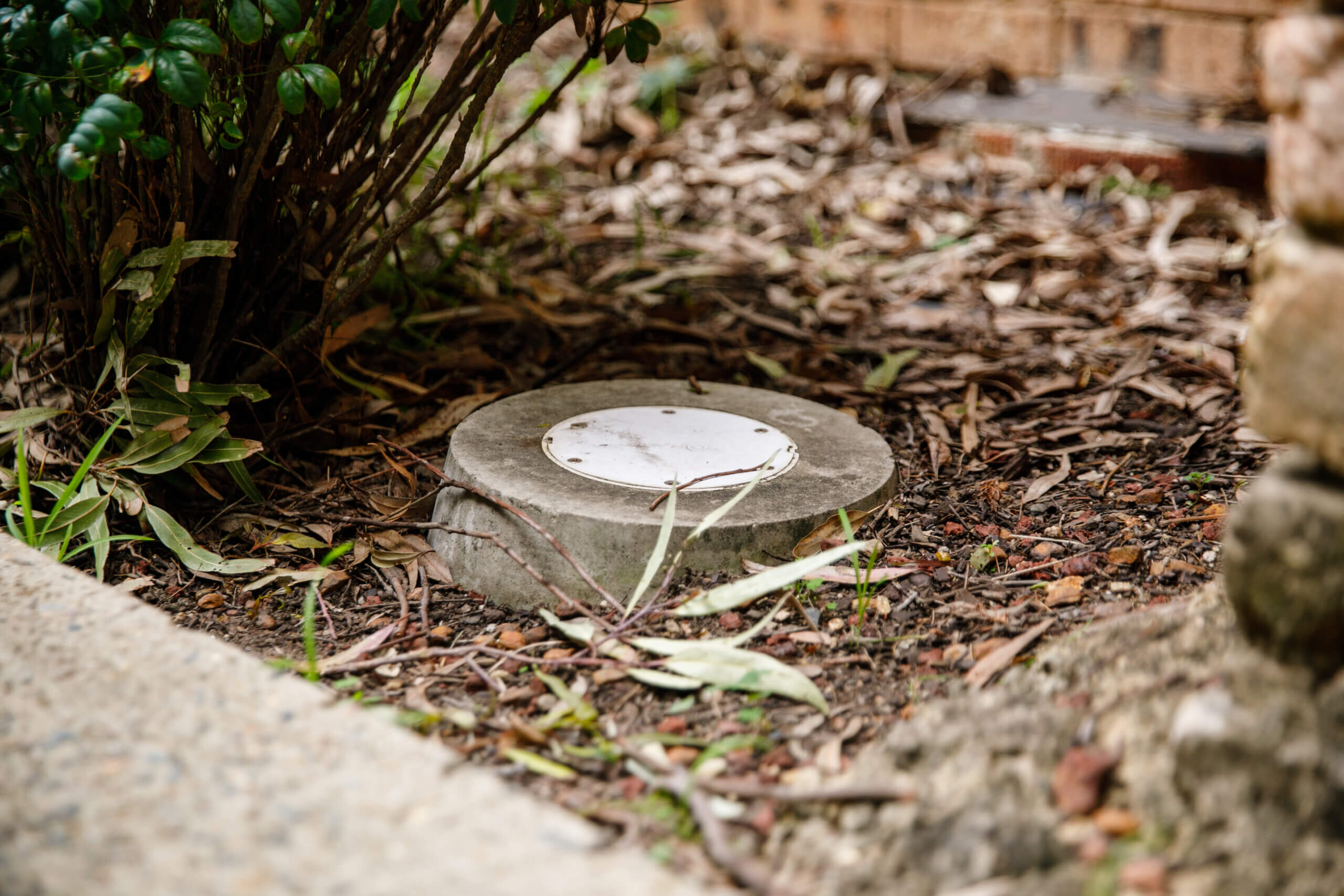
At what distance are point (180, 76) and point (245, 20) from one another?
5.1 inches

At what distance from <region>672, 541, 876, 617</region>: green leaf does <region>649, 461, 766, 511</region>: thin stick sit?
0.24 meters

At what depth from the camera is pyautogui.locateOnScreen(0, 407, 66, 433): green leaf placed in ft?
7.85

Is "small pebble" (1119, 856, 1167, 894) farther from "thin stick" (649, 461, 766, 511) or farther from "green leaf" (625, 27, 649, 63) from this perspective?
"green leaf" (625, 27, 649, 63)

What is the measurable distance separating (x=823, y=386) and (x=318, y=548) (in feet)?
4.49

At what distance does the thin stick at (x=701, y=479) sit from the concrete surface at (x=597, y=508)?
0.02 m

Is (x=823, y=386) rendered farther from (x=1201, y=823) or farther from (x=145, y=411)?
(x=1201, y=823)

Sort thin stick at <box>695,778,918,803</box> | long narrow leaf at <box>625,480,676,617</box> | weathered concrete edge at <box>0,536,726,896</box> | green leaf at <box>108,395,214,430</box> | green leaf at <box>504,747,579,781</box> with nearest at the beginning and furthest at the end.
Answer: weathered concrete edge at <box>0,536,726,896</box>, thin stick at <box>695,778,918,803</box>, green leaf at <box>504,747,579,781</box>, long narrow leaf at <box>625,480,676,617</box>, green leaf at <box>108,395,214,430</box>

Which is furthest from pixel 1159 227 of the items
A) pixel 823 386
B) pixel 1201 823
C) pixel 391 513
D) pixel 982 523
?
pixel 1201 823

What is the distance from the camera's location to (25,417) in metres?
2.41

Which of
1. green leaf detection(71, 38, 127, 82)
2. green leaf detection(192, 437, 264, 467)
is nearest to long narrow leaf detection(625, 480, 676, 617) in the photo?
green leaf detection(192, 437, 264, 467)

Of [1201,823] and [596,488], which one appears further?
[596,488]

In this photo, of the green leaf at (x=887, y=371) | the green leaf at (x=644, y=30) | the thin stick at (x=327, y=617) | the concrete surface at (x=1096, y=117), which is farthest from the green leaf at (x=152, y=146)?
the concrete surface at (x=1096, y=117)

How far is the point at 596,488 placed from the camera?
222 cm

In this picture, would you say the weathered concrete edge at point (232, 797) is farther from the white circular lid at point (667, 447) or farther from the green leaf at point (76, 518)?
the white circular lid at point (667, 447)
